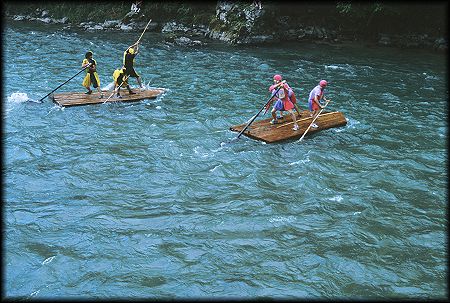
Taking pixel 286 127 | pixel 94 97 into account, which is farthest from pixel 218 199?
pixel 94 97

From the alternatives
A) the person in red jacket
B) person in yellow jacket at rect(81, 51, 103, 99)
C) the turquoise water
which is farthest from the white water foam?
person in yellow jacket at rect(81, 51, 103, 99)

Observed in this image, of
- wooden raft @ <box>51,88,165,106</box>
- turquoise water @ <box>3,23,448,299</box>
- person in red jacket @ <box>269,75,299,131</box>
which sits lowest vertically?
wooden raft @ <box>51,88,165,106</box>

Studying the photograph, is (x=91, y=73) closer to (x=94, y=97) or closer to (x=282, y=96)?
(x=94, y=97)

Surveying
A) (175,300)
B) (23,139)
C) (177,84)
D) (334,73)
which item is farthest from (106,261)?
(334,73)

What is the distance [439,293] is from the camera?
27.2 ft

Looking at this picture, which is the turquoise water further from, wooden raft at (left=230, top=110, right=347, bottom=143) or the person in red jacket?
the person in red jacket

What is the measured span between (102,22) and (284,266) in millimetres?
36046

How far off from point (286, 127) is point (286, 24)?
65.3 ft

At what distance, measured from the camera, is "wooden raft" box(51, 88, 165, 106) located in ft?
58.1

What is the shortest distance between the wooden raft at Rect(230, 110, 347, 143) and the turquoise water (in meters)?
0.33

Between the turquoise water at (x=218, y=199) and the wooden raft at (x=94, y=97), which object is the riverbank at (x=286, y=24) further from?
the wooden raft at (x=94, y=97)

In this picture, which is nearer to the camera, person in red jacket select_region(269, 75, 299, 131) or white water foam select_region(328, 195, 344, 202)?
white water foam select_region(328, 195, 344, 202)

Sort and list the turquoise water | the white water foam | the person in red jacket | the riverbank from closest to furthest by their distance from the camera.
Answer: the turquoise water < the white water foam < the person in red jacket < the riverbank

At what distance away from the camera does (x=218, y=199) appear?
11.4 metres
